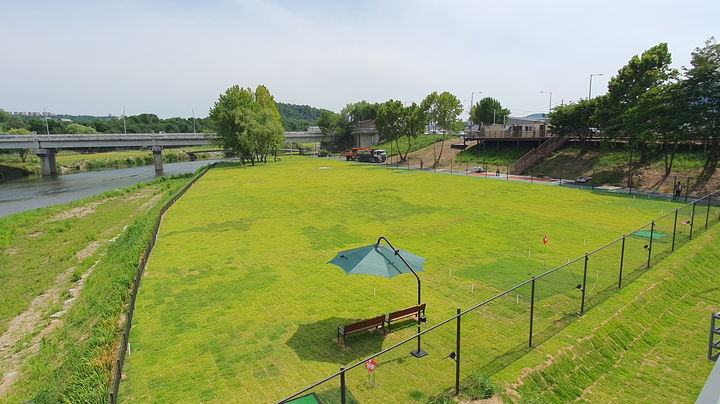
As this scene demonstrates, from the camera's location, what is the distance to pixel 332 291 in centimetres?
1608

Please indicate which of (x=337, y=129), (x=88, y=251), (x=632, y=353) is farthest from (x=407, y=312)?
(x=337, y=129)

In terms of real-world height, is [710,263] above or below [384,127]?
below

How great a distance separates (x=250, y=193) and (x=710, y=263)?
37991 mm

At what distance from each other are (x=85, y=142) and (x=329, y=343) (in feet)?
304

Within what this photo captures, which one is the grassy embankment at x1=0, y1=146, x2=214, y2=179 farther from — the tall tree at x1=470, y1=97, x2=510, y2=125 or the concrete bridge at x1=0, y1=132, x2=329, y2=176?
the tall tree at x1=470, y1=97, x2=510, y2=125

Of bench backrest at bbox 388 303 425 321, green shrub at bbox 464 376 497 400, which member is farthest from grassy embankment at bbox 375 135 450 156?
green shrub at bbox 464 376 497 400

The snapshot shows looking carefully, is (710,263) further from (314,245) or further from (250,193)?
(250,193)

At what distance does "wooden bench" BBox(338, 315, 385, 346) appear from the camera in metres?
11.8

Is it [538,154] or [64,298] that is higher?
[538,154]

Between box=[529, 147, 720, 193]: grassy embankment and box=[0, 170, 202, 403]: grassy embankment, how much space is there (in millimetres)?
48004

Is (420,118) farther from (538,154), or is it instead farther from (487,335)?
(487,335)

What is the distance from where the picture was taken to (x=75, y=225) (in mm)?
32594

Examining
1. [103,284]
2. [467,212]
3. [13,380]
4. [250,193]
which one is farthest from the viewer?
[250,193]

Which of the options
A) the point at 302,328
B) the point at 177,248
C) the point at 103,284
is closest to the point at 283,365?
the point at 302,328
